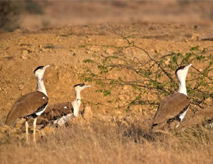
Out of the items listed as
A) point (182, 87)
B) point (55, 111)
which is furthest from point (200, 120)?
point (55, 111)

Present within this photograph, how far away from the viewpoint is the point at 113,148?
7.26 m

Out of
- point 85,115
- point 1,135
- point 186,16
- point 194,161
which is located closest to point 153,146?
point 194,161

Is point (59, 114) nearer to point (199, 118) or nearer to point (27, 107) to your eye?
point (27, 107)

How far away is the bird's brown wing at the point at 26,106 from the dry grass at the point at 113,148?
1.56 feet

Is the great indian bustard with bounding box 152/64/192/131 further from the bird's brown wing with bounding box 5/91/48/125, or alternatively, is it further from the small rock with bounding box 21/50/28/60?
the small rock with bounding box 21/50/28/60

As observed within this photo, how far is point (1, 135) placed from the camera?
774cm

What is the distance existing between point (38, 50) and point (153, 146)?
7.19 m

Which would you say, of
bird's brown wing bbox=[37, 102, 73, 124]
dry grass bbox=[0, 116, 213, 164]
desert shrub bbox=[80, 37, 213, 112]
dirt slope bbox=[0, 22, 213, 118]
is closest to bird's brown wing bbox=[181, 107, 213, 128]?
dry grass bbox=[0, 116, 213, 164]

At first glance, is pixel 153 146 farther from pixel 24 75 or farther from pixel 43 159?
pixel 24 75

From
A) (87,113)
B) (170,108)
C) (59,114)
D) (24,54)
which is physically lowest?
(87,113)

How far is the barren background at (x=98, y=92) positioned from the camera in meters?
7.03

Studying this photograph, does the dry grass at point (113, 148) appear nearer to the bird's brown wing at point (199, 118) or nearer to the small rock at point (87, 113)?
the bird's brown wing at point (199, 118)

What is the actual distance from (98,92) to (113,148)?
17.6 ft

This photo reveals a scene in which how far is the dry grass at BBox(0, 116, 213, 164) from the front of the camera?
6.80m
